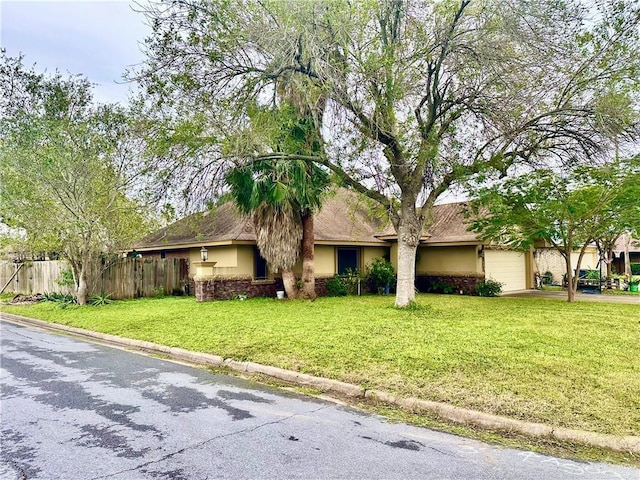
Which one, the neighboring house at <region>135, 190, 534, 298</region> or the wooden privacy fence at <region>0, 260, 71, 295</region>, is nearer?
the neighboring house at <region>135, 190, 534, 298</region>

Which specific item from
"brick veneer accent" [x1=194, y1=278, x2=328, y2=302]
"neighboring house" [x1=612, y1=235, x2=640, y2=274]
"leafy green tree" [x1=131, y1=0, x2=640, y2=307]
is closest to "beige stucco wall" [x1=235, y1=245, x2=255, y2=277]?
"brick veneer accent" [x1=194, y1=278, x2=328, y2=302]

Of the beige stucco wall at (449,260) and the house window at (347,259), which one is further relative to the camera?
the house window at (347,259)

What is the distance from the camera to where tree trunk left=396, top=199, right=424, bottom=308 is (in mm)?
12516

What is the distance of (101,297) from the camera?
15.5m

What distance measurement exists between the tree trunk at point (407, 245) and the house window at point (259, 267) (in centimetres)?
650

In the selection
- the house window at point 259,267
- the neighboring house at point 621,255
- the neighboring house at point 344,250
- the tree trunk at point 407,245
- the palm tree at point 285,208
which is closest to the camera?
the tree trunk at point 407,245

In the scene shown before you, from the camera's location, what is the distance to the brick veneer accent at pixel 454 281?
18.2 metres

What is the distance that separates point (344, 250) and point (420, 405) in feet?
47.3

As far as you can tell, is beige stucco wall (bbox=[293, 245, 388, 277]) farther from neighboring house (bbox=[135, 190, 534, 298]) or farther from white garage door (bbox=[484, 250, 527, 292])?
white garage door (bbox=[484, 250, 527, 292])

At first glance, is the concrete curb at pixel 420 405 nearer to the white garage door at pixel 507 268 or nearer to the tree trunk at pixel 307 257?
the tree trunk at pixel 307 257

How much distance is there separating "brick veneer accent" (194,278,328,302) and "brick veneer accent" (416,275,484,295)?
4788 millimetres

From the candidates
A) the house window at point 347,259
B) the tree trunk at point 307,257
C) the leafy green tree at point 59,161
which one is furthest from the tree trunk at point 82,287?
the house window at point 347,259

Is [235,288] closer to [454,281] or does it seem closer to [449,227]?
[454,281]

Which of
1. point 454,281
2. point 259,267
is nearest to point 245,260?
point 259,267
